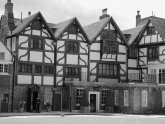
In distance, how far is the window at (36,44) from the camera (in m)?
42.9

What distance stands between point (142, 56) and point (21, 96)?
17451 mm

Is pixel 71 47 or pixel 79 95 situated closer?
pixel 79 95

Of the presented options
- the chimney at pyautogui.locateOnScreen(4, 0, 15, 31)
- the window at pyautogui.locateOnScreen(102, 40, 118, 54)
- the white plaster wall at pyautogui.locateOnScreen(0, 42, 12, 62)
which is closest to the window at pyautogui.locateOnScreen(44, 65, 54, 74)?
the white plaster wall at pyautogui.locateOnScreen(0, 42, 12, 62)

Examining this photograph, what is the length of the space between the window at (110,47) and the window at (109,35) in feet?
1.87

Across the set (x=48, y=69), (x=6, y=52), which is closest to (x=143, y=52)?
(x=48, y=69)

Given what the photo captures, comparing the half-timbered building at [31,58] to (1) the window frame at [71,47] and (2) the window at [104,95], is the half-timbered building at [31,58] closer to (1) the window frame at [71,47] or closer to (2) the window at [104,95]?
(1) the window frame at [71,47]

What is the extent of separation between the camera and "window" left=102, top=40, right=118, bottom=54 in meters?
47.1

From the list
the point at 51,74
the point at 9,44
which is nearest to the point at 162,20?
the point at 51,74

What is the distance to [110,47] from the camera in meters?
47.6

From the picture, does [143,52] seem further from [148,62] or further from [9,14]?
[9,14]

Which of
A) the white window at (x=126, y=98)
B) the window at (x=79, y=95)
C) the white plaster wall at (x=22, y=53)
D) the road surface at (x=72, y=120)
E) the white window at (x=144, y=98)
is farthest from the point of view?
the white window at (x=126, y=98)

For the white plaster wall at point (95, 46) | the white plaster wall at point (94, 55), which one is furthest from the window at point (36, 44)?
the white plaster wall at point (95, 46)

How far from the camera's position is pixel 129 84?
43.7 meters

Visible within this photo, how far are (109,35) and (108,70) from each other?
176 inches
